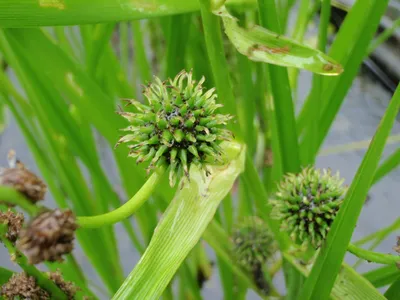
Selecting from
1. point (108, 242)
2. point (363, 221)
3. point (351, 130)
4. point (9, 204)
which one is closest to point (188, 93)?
point (9, 204)

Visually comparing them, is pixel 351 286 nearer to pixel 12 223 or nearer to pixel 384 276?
pixel 384 276

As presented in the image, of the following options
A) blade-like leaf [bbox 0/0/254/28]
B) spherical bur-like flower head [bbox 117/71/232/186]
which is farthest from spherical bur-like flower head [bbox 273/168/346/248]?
blade-like leaf [bbox 0/0/254/28]

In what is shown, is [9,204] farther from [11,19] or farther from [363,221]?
[363,221]

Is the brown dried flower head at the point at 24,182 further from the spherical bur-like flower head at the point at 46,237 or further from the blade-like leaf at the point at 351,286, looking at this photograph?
the blade-like leaf at the point at 351,286

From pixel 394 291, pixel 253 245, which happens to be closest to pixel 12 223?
pixel 394 291

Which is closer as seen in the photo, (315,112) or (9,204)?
(9,204)

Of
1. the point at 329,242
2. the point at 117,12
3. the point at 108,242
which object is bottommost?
the point at 108,242
